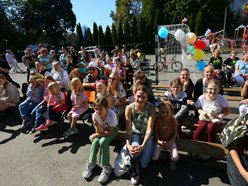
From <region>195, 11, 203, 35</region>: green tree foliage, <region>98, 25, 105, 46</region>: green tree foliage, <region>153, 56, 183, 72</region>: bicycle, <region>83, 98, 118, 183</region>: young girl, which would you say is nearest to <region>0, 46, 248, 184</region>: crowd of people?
<region>83, 98, 118, 183</region>: young girl

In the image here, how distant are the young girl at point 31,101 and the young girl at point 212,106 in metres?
3.78

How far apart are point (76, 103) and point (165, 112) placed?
7.09 feet

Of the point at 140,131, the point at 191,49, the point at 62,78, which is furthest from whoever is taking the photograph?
the point at 191,49

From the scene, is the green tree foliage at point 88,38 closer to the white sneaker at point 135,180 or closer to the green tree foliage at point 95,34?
the green tree foliage at point 95,34

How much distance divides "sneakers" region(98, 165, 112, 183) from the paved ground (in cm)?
8

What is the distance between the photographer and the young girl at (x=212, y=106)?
11.9ft

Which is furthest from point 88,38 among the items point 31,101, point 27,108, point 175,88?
point 175,88

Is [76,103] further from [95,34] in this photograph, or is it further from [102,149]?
[95,34]

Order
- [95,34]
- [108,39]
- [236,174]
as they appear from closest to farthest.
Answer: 1. [236,174]
2. [108,39]
3. [95,34]

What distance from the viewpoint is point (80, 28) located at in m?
32.8

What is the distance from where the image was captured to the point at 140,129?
372 cm

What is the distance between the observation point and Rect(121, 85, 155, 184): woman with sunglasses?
11.2 feet

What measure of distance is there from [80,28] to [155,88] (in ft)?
90.1

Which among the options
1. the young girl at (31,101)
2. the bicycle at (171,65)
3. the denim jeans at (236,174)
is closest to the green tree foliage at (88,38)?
the bicycle at (171,65)
